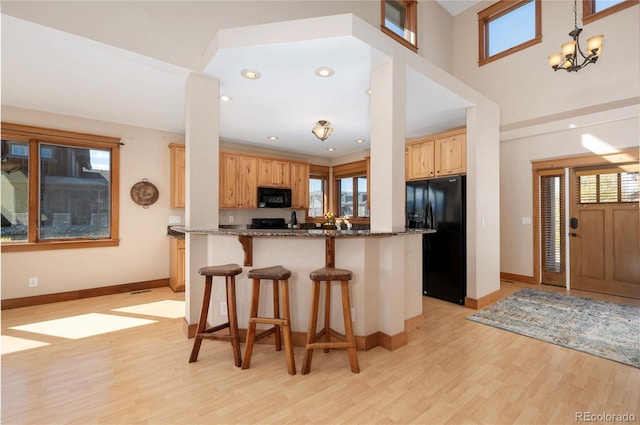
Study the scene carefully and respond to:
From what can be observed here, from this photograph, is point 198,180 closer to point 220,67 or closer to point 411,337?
point 220,67

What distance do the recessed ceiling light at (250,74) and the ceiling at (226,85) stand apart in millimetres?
59

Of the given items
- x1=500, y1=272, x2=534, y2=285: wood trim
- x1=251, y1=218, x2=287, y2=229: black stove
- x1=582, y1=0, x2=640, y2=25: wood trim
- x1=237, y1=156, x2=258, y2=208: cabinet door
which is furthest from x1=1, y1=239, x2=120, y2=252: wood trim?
x1=582, y1=0, x2=640, y2=25: wood trim

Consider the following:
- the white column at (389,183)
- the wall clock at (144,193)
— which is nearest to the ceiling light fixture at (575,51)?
the white column at (389,183)

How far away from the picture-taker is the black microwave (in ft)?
18.3

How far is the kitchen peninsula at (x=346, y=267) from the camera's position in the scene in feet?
8.05

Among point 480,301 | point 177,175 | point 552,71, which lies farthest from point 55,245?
point 552,71

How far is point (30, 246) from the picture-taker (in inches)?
148

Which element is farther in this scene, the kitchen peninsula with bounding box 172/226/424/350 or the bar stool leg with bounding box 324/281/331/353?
the kitchen peninsula with bounding box 172/226/424/350

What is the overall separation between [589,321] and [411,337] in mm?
2102

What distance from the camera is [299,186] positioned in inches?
244

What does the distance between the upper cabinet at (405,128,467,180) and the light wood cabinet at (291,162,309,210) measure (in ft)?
8.38

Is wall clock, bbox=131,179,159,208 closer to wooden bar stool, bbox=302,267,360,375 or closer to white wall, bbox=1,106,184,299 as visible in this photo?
white wall, bbox=1,106,184,299

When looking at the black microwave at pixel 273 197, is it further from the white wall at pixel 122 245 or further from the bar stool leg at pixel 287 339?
the bar stool leg at pixel 287 339

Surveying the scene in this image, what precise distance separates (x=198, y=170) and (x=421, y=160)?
3152 mm
